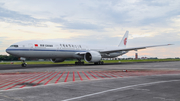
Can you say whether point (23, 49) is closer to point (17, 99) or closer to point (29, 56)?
point (29, 56)

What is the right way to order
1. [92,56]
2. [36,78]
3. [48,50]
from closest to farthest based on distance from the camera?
[36,78], [48,50], [92,56]

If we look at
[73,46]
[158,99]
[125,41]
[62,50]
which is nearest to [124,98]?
[158,99]

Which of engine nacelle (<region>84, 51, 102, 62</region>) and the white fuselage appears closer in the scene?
the white fuselage

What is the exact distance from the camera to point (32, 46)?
30.4 metres

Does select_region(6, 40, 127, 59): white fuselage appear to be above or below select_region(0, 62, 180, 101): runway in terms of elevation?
above

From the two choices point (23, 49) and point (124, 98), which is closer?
point (124, 98)

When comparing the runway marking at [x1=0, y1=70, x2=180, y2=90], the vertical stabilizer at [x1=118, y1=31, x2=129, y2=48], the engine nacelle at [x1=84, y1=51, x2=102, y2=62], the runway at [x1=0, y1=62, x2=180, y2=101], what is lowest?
the runway at [x1=0, y1=62, x2=180, y2=101]

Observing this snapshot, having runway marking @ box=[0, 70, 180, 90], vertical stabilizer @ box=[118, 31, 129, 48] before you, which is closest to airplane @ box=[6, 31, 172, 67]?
vertical stabilizer @ box=[118, 31, 129, 48]

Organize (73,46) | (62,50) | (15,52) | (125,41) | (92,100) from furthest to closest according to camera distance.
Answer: (125,41)
(73,46)
(62,50)
(15,52)
(92,100)

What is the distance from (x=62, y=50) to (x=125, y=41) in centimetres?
2608

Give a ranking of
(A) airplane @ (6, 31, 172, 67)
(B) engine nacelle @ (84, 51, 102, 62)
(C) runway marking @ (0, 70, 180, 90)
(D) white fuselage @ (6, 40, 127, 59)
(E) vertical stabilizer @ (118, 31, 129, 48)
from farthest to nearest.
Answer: (E) vertical stabilizer @ (118, 31, 129, 48) → (B) engine nacelle @ (84, 51, 102, 62) → (A) airplane @ (6, 31, 172, 67) → (D) white fuselage @ (6, 40, 127, 59) → (C) runway marking @ (0, 70, 180, 90)

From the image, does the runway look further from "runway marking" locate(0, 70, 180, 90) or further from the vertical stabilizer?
the vertical stabilizer

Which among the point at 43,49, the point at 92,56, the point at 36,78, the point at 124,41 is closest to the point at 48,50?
the point at 43,49

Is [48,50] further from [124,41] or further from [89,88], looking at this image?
[124,41]
